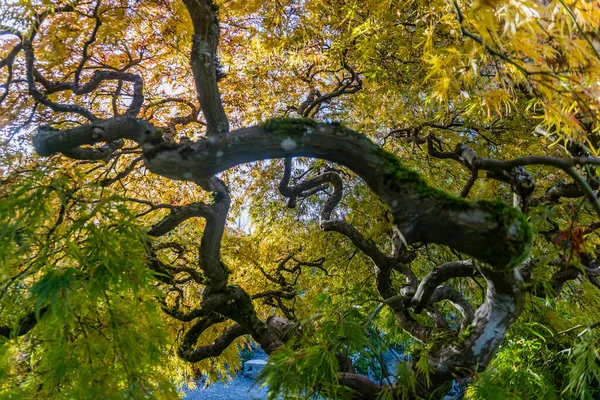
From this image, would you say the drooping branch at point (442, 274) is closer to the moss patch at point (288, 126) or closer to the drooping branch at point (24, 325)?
the moss patch at point (288, 126)

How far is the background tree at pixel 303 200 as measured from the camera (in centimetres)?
100

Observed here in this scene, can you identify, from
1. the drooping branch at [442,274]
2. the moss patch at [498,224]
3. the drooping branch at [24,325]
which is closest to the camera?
the moss patch at [498,224]

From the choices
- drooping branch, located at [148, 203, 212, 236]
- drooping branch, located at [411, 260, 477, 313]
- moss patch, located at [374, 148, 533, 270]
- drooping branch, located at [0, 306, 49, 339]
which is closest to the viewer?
moss patch, located at [374, 148, 533, 270]

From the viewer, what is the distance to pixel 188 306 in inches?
130

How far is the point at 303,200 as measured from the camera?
11.7 ft

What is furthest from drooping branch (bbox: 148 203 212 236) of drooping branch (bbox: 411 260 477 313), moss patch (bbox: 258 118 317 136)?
drooping branch (bbox: 411 260 477 313)

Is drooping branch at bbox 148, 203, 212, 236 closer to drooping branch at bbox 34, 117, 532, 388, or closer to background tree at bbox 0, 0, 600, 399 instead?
background tree at bbox 0, 0, 600, 399

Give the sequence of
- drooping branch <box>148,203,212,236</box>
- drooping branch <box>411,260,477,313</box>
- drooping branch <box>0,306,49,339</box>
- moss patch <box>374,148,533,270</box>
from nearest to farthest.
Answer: moss patch <box>374,148,533,270</box> < drooping branch <box>0,306,49,339</box> < drooping branch <box>411,260,477,313</box> < drooping branch <box>148,203,212,236</box>

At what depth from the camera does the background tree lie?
995mm

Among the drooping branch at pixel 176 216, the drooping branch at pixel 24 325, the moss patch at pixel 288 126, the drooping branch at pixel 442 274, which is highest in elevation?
the drooping branch at pixel 176 216

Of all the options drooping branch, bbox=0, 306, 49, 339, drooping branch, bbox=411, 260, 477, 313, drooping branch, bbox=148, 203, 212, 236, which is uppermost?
drooping branch, bbox=148, 203, 212, 236

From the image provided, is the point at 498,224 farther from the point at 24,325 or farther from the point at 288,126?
the point at 24,325

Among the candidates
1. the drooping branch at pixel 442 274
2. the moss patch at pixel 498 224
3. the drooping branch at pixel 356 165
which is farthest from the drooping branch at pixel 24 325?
the drooping branch at pixel 442 274

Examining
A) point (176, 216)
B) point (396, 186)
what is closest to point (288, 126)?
point (396, 186)
